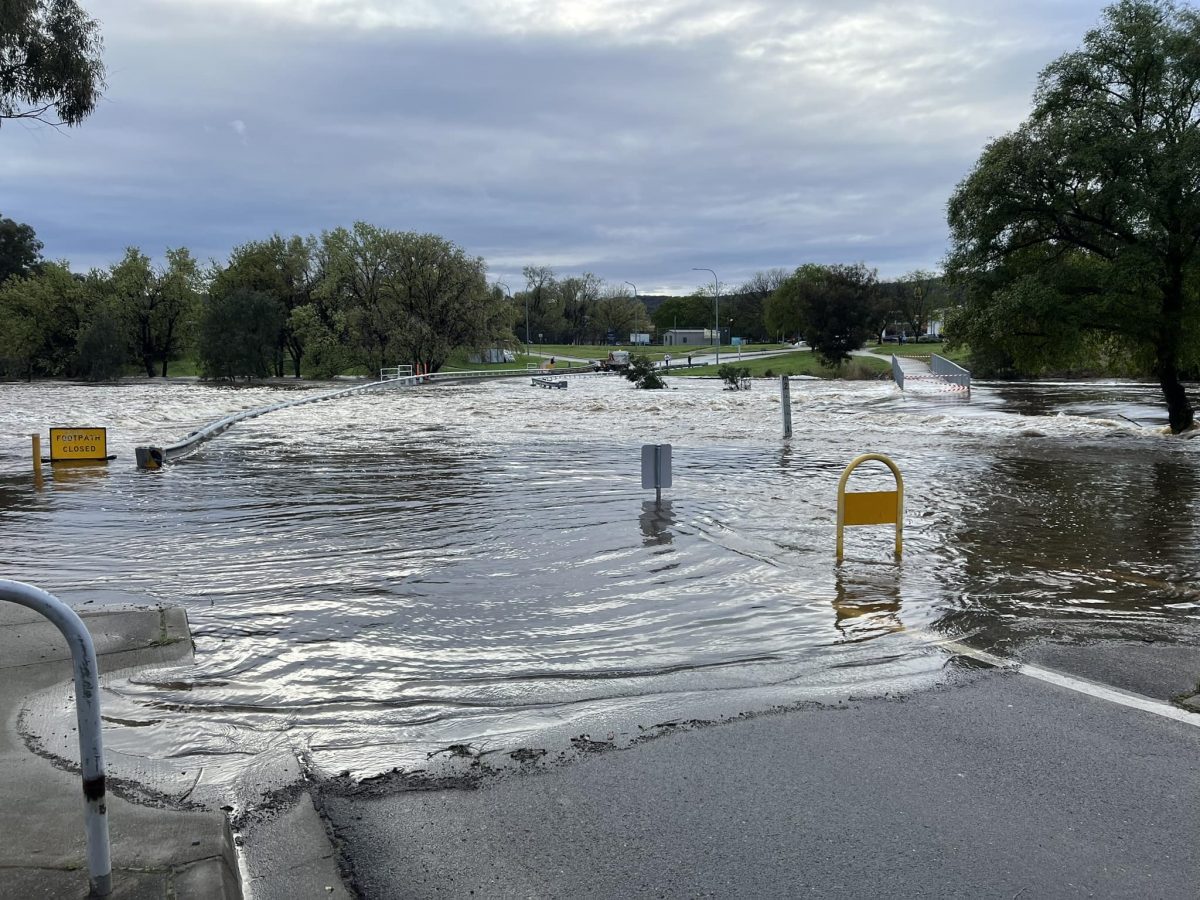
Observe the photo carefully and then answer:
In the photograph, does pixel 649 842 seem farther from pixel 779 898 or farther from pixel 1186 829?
pixel 1186 829

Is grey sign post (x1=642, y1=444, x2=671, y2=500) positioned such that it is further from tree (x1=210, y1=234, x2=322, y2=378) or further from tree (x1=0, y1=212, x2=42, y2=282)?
tree (x1=0, y1=212, x2=42, y2=282)

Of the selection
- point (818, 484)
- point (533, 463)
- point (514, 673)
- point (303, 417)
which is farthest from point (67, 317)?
point (514, 673)

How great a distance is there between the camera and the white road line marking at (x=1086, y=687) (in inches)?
210

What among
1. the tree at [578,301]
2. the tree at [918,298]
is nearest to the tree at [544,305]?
the tree at [578,301]

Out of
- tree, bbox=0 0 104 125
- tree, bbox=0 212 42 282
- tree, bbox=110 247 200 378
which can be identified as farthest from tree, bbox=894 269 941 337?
tree, bbox=0 0 104 125

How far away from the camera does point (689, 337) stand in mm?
179500

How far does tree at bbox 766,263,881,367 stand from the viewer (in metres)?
75.6

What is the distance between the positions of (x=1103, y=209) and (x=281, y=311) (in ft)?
228

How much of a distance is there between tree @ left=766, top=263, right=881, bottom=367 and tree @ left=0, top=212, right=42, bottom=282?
85.2 meters

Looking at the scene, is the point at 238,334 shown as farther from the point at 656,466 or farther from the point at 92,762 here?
the point at 92,762

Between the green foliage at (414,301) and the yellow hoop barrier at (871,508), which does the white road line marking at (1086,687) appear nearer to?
the yellow hoop barrier at (871,508)

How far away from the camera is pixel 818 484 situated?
1534cm

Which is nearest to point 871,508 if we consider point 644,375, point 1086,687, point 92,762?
point 1086,687

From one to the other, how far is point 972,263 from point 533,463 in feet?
44.1
